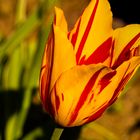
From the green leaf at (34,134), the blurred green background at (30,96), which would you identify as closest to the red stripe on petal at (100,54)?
the blurred green background at (30,96)

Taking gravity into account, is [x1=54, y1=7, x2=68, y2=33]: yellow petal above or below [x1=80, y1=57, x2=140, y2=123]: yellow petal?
above

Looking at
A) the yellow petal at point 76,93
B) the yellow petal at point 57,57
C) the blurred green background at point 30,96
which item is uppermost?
the yellow petal at point 57,57

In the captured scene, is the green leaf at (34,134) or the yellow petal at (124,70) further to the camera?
the green leaf at (34,134)

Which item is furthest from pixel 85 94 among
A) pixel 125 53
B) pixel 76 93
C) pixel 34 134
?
pixel 34 134

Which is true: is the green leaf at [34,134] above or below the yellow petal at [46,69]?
below

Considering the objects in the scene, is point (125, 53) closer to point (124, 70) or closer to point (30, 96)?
point (124, 70)

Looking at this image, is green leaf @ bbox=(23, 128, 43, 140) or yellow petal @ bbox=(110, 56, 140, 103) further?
green leaf @ bbox=(23, 128, 43, 140)

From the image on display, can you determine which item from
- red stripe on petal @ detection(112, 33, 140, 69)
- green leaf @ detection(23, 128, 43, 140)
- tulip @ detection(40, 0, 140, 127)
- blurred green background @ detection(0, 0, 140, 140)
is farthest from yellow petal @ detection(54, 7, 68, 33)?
green leaf @ detection(23, 128, 43, 140)

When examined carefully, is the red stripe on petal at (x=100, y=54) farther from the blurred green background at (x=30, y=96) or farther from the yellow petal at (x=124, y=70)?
the blurred green background at (x=30, y=96)

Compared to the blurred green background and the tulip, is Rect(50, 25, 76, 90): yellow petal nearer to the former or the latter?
the tulip
